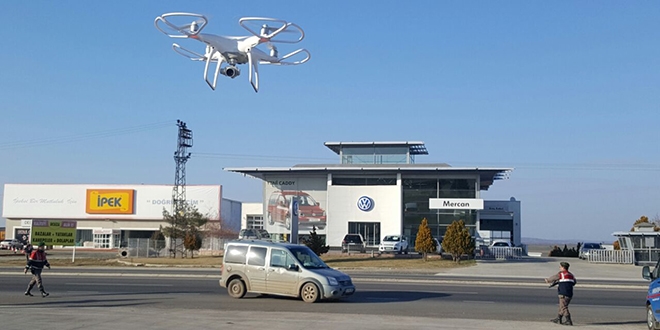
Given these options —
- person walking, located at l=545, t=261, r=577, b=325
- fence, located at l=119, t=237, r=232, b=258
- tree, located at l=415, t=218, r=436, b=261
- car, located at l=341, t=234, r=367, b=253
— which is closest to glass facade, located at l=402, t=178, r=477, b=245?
car, located at l=341, t=234, r=367, b=253

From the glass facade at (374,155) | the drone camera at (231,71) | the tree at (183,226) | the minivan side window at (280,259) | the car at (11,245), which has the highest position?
the glass facade at (374,155)

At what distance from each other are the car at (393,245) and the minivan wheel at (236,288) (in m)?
31.9

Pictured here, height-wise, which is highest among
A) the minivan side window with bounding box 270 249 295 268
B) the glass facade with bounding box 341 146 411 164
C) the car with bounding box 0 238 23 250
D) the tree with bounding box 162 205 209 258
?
the glass facade with bounding box 341 146 411 164

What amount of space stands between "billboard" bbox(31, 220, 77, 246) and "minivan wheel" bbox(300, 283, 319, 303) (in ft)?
104

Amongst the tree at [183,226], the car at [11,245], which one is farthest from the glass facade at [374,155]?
the car at [11,245]

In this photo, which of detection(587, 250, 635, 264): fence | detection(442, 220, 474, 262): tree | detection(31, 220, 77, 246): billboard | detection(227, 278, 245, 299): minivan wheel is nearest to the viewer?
detection(227, 278, 245, 299): minivan wheel

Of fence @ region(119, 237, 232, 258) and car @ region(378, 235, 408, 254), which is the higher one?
car @ region(378, 235, 408, 254)

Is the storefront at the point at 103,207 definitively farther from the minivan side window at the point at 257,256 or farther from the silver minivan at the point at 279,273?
the minivan side window at the point at 257,256

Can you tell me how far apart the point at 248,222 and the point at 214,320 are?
7297 cm

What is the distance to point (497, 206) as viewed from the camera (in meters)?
70.0

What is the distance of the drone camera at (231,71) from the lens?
81.0ft

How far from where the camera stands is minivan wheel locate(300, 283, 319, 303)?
59.5 ft

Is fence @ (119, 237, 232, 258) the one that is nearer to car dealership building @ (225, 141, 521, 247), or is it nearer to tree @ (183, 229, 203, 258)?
tree @ (183, 229, 203, 258)

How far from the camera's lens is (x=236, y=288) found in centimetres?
1923
